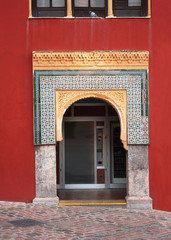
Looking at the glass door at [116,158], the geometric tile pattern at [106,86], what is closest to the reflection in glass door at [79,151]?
the glass door at [116,158]

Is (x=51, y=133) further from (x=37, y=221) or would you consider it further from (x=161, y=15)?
(x=161, y=15)

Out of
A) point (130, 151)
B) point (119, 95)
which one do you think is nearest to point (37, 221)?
point (130, 151)

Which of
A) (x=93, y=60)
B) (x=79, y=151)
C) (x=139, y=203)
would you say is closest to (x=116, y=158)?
(x=79, y=151)

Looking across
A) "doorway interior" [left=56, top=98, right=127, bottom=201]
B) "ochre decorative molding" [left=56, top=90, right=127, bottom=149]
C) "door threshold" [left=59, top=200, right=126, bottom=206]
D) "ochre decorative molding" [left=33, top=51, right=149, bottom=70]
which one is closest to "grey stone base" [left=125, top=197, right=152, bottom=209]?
"door threshold" [left=59, top=200, right=126, bottom=206]

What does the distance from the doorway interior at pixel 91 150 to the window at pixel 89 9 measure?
3.08 metres

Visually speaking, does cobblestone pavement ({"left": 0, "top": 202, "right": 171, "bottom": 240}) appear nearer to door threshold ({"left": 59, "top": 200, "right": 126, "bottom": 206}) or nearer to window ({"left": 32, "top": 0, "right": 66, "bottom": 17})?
door threshold ({"left": 59, "top": 200, "right": 126, "bottom": 206})

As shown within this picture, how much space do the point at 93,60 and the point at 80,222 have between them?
12.5 feet

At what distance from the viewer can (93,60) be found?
35.1 ft

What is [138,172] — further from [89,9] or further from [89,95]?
[89,9]

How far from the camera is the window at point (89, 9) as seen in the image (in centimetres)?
1094

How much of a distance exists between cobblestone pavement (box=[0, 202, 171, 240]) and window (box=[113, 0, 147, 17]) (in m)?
4.70

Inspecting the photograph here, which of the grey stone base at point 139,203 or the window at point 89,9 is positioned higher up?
the window at point 89,9

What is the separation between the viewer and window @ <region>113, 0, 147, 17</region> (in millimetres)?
10953

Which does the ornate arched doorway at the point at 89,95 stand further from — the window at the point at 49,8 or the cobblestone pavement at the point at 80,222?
the window at the point at 49,8
